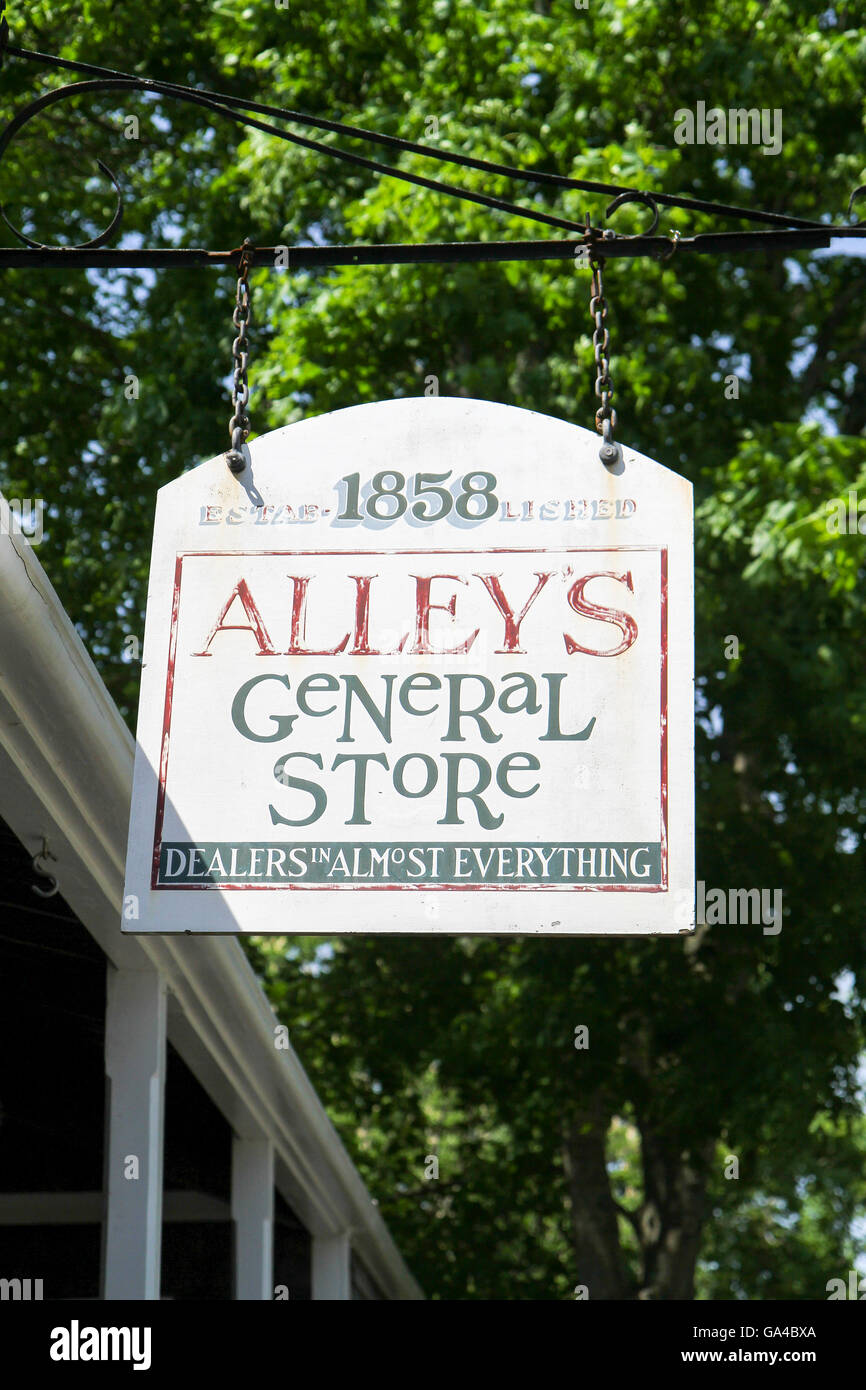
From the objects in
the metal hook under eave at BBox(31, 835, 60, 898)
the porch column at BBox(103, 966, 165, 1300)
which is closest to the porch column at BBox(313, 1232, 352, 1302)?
the porch column at BBox(103, 966, 165, 1300)

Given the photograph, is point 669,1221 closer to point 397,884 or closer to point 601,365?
point 601,365

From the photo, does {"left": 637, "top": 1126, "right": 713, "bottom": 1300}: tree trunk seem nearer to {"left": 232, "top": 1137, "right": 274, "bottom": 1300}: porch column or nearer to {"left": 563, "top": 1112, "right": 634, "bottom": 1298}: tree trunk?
{"left": 563, "top": 1112, "right": 634, "bottom": 1298}: tree trunk

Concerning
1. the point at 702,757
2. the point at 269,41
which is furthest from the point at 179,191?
the point at 702,757

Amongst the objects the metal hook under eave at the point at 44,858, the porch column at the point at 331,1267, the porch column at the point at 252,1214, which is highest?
the metal hook under eave at the point at 44,858

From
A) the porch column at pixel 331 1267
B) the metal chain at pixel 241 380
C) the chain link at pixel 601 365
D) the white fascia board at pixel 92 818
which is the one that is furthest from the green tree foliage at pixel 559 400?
the metal chain at pixel 241 380

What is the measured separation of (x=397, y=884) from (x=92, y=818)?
1.35 metres

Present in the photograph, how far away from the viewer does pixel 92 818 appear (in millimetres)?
4438

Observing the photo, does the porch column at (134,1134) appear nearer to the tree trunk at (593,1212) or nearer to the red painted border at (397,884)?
the red painted border at (397,884)

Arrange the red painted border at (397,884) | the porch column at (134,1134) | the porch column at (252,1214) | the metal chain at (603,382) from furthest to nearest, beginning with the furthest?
the porch column at (252,1214)
the porch column at (134,1134)
the metal chain at (603,382)
the red painted border at (397,884)

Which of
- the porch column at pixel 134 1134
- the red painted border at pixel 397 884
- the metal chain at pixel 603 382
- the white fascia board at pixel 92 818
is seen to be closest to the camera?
the red painted border at pixel 397 884

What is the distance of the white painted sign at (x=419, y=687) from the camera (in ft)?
11.3

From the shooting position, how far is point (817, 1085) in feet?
36.4

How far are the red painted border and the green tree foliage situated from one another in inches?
231

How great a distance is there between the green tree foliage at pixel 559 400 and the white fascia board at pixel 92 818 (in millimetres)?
4731
